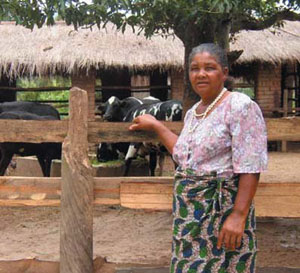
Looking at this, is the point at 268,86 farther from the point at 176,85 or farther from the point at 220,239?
the point at 220,239

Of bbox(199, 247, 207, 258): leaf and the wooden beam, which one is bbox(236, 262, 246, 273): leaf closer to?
bbox(199, 247, 207, 258): leaf

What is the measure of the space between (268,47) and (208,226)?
10332 mm

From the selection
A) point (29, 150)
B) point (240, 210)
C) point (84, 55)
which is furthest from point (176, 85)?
point (240, 210)

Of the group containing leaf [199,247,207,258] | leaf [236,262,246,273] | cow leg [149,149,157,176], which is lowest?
cow leg [149,149,157,176]

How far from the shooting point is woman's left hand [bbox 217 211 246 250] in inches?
86.8

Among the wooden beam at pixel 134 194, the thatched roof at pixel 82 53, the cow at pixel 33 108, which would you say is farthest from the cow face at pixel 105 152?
the wooden beam at pixel 134 194

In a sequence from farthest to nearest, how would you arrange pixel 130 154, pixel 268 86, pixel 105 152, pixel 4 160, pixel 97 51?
1. pixel 268 86
2. pixel 97 51
3. pixel 105 152
4. pixel 130 154
5. pixel 4 160

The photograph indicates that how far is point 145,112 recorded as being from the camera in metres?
8.57

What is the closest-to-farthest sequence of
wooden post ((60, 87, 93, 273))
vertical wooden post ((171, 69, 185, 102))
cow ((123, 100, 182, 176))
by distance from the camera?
wooden post ((60, 87, 93, 273)) < cow ((123, 100, 182, 176)) < vertical wooden post ((171, 69, 185, 102))

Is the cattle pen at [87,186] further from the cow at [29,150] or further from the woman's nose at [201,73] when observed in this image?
the cow at [29,150]

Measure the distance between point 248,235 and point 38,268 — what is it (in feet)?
5.33

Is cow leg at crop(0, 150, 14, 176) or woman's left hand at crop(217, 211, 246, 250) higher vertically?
woman's left hand at crop(217, 211, 246, 250)

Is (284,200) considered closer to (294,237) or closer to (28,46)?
(294,237)

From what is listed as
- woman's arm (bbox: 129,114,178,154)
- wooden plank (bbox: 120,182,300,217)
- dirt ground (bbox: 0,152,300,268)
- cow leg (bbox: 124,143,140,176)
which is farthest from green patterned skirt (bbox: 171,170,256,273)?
cow leg (bbox: 124,143,140,176)
